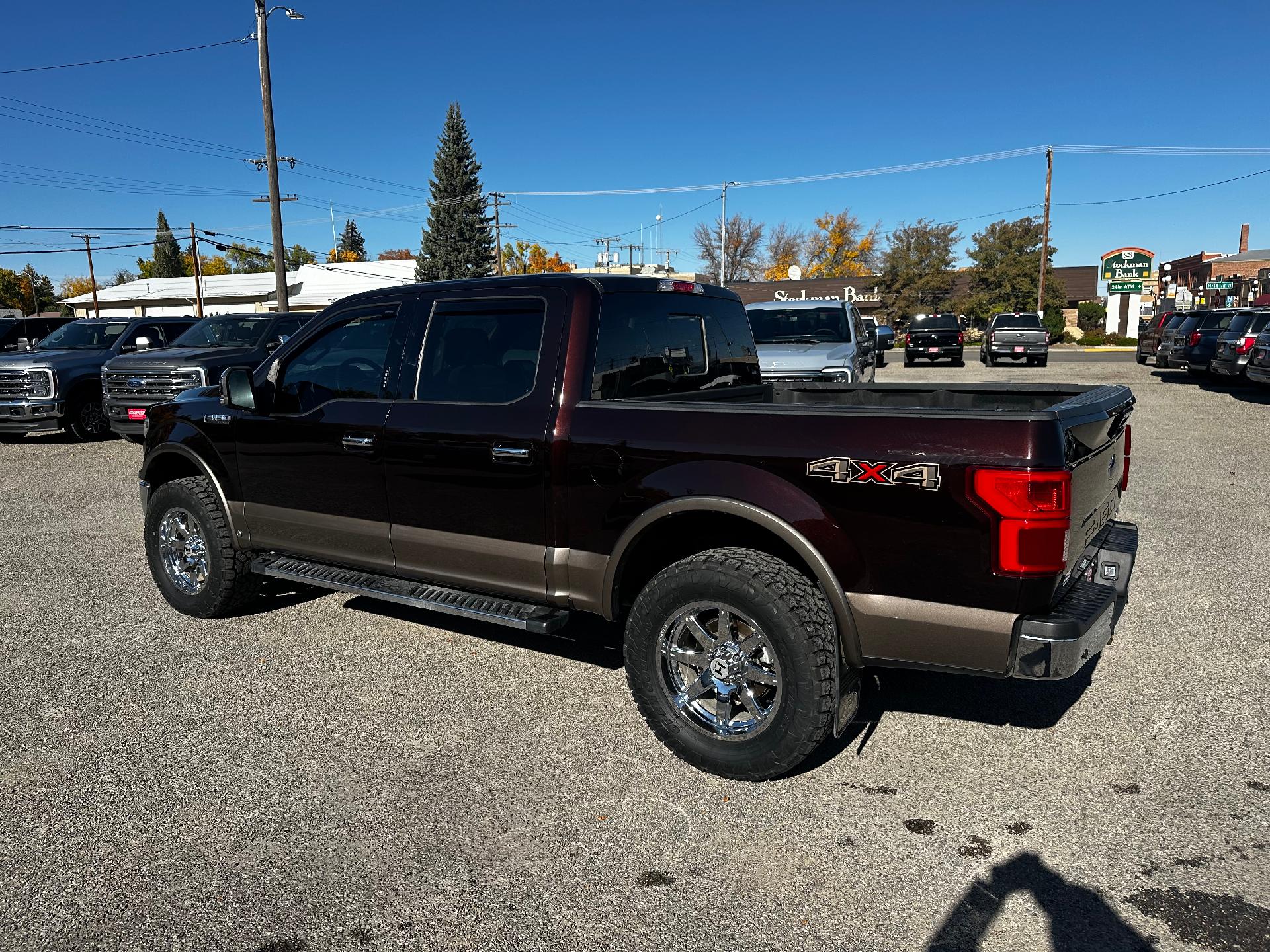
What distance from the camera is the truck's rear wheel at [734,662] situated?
333 centimetres

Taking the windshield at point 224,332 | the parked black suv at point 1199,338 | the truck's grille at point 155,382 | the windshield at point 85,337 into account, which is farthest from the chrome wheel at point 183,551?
the parked black suv at point 1199,338

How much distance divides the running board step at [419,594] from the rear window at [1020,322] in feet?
86.9

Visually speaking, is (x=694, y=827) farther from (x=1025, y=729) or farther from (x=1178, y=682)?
(x=1178, y=682)

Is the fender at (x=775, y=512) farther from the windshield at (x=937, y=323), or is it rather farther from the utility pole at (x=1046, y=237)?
the utility pole at (x=1046, y=237)

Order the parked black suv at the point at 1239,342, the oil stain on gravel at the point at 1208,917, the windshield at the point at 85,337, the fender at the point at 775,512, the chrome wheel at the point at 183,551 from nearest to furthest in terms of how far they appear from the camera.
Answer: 1. the oil stain on gravel at the point at 1208,917
2. the fender at the point at 775,512
3. the chrome wheel at the point at 183,551
4. the windshield at the point at 85,337
5. the parked black suv at the point at 1239,342

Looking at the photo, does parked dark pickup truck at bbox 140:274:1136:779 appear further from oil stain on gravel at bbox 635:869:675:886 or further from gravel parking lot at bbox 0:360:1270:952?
oil stain on gravel at bbox 635:869:675:886

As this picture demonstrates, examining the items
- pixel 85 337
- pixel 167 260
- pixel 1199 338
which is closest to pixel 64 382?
pixel 85 337

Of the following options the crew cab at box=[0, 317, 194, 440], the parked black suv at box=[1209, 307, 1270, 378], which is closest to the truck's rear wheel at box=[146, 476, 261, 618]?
the crew cab at box=[0, 317, 194, 440]

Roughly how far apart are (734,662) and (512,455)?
4.31 ft

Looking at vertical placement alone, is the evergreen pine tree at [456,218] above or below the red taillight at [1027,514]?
above

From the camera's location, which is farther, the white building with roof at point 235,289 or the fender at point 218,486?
the white building with roof at point 235,289

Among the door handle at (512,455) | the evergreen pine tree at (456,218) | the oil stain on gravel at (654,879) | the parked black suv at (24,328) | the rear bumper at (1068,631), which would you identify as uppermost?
the evergreen pine tree at (456,218)

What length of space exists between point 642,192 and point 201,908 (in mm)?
71282

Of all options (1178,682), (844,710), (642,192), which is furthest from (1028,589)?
(642,192)
